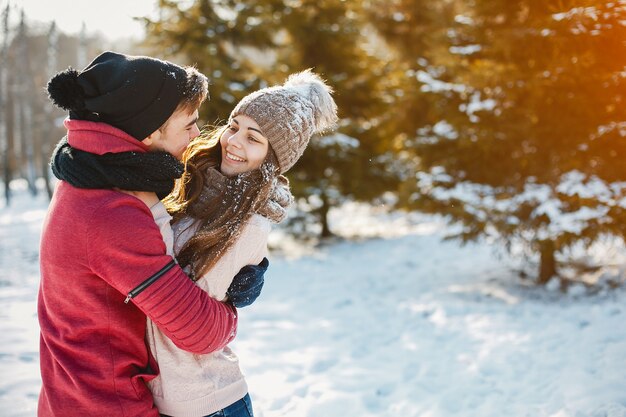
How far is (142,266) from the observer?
151 cm

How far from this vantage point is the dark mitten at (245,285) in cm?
184

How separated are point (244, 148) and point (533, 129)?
5417 mm

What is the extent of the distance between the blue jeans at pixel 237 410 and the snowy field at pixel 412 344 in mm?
2183

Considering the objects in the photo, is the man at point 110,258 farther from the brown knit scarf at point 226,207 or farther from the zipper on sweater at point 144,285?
the brown knit scarf at point 226,207

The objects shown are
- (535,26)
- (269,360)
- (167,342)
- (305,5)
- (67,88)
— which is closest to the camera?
(67,88)

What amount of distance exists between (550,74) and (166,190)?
6065mm

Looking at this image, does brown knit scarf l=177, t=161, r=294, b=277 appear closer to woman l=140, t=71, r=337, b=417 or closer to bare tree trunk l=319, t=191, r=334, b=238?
woman l=140, t=71, r=337, b=417

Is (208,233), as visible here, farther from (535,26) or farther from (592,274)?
(592,274)

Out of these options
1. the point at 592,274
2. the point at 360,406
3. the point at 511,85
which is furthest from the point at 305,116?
the point at 592,274

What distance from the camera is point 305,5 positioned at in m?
11.1

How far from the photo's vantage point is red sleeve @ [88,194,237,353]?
1.49 meters

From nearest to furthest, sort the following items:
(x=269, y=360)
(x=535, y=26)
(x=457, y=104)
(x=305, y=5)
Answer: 1. (x=269, y=360)
2. (x=535, y=26)
3. (x=457, y=104)
4. (x=305, y=5)

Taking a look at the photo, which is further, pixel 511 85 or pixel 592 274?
pixel 592 274

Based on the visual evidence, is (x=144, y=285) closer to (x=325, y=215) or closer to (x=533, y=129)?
(x=533, y=129)
